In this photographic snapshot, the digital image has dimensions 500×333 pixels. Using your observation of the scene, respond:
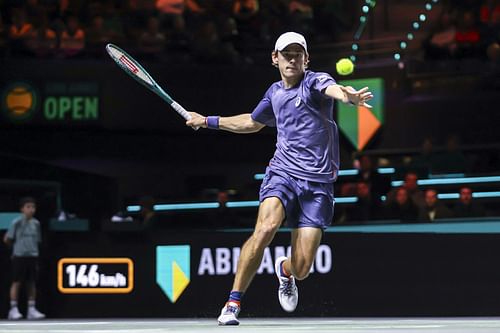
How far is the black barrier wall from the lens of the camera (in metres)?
14.0

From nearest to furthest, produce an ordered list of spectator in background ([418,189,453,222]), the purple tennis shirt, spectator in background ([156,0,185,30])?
the purple tennis shirt → spectator in background ([418,189,453,222]) → spectator in background ([156,0,185,30])

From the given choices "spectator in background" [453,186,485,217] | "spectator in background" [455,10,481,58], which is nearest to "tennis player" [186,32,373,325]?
"spectator in background" [453,186,485,217]

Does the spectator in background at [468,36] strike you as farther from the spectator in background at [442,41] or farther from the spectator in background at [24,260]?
the spectator in background at [24,260]

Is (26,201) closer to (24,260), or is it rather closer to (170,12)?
(24,260)

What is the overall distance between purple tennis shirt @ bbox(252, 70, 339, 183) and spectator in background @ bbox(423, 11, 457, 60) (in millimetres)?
9628

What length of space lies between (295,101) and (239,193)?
8.91 meters

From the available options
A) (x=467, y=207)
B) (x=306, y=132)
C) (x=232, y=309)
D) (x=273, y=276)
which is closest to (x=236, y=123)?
(x=306, y=132)

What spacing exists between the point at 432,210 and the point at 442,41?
343 centimetres

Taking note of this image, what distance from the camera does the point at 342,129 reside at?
57.0 ft

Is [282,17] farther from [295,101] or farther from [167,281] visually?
[295,101]

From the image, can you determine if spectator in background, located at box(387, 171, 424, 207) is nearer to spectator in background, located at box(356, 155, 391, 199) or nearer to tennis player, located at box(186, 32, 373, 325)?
spectator in background, located at box(356, 155, 391, 199)

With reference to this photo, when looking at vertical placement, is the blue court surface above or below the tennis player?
below

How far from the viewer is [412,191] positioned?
51.7ft

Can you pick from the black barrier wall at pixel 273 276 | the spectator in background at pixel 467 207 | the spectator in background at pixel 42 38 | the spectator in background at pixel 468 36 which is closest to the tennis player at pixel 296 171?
the black barrier wall at pixel 273 276
